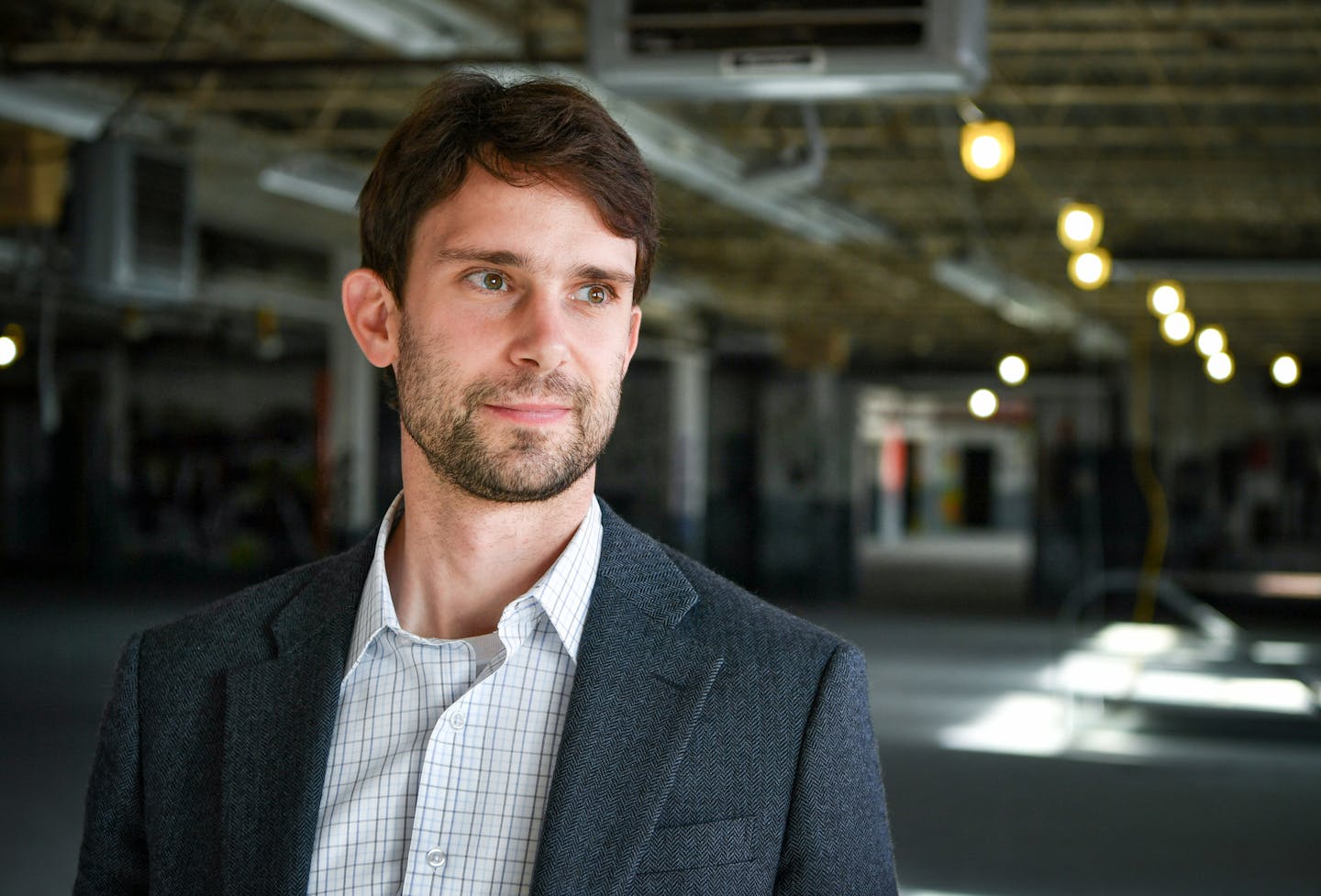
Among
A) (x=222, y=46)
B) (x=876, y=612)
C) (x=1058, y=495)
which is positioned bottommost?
(x=876, y=612)

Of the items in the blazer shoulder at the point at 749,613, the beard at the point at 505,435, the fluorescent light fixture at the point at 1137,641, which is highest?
the beard at the point at 505,435

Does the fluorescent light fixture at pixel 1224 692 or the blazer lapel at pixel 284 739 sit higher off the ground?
the blazer lapel at pixel 284 739

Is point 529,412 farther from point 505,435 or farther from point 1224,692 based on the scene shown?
point 1224,692

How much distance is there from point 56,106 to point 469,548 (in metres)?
5.87

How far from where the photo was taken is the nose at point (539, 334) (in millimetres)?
1297

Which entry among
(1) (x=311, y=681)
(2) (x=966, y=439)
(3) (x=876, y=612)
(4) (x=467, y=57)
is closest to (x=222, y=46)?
(4) (x=467, y=57)

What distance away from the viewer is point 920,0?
3.44 m

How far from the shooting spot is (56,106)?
6.51 metres

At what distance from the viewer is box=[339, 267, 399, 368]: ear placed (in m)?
1.44

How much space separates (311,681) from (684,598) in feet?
1.13

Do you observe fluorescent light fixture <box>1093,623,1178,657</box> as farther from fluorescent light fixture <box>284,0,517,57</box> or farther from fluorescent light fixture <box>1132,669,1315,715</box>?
fluorescent light fixture <box>284,0,517,57</box>

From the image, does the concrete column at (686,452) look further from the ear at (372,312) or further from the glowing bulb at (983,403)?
the ear at (372,312)

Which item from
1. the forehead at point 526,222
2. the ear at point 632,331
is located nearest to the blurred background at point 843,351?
the ear at point 632,331

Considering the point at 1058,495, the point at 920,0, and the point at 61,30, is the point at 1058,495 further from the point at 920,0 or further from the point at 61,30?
the point at 920,0
